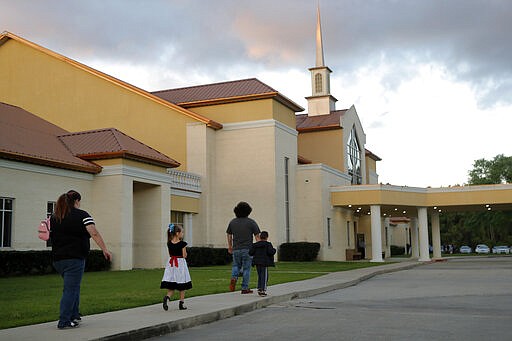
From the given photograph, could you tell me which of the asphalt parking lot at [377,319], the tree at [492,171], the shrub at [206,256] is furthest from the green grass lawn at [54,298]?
the tree at [492,171]

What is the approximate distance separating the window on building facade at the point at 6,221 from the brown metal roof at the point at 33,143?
5.76ft

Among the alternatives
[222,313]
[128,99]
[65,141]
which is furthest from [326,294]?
[128,99]

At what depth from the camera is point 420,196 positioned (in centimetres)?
4375

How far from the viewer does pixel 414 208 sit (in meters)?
46.0

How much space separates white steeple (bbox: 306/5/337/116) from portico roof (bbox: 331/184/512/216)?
10.3 metres

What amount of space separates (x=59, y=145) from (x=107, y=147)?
2332 mm

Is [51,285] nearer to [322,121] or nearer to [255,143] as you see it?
[255,143]

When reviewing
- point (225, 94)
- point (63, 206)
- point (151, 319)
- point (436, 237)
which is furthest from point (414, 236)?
point (63, 206)

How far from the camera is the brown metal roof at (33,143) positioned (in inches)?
982

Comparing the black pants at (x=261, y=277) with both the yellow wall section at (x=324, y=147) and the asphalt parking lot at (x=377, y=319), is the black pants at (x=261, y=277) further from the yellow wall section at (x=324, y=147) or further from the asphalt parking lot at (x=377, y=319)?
the yellow wall section at (x=324, y=147)

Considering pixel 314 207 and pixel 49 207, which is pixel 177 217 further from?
pixel 49 207

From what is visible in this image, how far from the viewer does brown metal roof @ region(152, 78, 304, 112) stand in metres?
38.8

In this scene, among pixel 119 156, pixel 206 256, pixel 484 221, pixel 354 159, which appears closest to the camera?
pixel 119 156

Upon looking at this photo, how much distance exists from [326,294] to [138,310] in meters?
6.32
